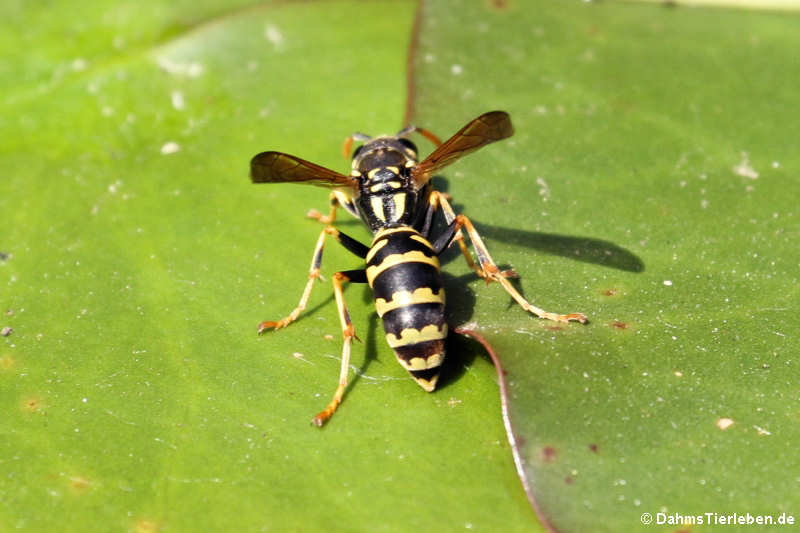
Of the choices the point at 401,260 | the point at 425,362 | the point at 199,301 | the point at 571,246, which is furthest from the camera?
the point at 571,246

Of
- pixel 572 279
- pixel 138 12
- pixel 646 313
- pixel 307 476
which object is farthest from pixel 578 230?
pixel 138 12

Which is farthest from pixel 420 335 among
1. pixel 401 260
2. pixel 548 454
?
pixel 548 454

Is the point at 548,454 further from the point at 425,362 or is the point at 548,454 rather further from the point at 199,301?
the point at 199,301

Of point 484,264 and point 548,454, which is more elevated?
point 484,264

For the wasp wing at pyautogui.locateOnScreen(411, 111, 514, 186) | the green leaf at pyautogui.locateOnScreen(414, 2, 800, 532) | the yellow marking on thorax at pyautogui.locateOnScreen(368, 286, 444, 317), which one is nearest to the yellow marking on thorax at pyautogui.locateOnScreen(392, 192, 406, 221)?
the wasp wing at pyautogui.locateOnScreen(411, 111, 514, 186)

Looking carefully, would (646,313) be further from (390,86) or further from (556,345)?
(390,86)

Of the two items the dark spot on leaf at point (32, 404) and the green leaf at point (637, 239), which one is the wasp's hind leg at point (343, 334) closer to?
the green leaf at point (637, 239)
